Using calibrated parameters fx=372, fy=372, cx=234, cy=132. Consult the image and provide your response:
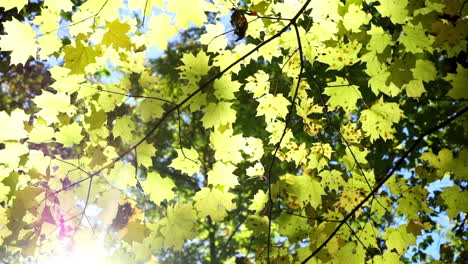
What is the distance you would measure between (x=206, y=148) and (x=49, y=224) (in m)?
7.12

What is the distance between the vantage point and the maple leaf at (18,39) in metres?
1.90

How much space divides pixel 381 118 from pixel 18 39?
2051 millimetres

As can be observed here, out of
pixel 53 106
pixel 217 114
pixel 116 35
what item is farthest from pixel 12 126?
pixel 217 114

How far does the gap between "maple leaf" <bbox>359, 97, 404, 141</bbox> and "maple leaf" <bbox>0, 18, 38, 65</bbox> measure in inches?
74.3

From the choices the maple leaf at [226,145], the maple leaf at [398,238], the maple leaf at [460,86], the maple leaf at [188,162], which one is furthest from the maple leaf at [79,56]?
the maple leaf at [398,238]

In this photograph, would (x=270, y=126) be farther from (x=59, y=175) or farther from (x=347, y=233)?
(x=59, y=175)

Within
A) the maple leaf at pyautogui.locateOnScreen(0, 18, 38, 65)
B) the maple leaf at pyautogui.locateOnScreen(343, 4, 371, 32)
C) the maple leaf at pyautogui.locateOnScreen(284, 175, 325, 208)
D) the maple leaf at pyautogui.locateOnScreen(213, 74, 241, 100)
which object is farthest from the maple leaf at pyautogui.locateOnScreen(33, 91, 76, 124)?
the maple leaf at pyautogui.locateOnScreen(343, 4, 371, 32)

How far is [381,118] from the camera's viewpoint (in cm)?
221

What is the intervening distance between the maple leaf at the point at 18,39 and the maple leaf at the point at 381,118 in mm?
1886

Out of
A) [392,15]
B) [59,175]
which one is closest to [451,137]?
[392,15]

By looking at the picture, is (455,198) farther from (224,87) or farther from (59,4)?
(59,4)

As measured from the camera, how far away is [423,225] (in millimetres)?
2135

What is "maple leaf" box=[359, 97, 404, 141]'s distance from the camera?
2.17 metres

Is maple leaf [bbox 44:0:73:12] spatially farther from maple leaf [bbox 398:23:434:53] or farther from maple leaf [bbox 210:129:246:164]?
maple leaf [bbox 398:23:434:53]
